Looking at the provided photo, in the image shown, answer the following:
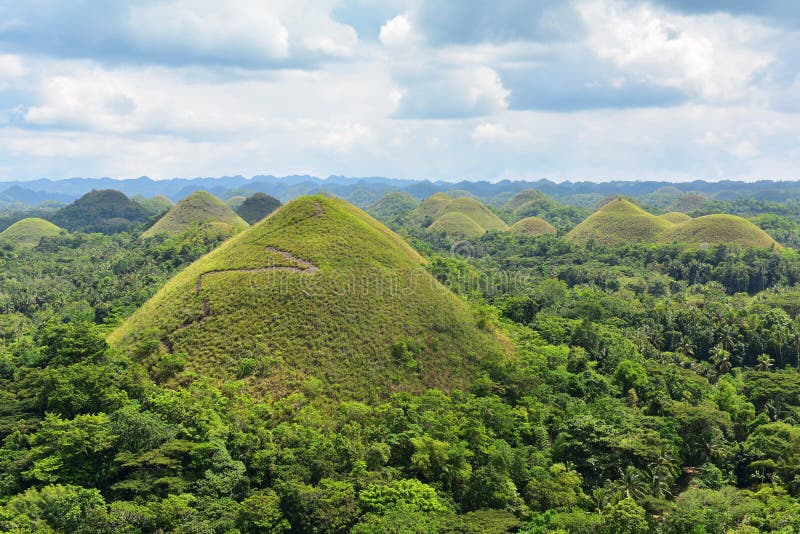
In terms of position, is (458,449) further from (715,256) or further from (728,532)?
(715,256)

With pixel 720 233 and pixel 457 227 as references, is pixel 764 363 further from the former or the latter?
pixel 457 227

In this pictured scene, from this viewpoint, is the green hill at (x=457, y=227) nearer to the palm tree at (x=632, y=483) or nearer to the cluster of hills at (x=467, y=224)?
the cluster of hills at (x=467, y=224)

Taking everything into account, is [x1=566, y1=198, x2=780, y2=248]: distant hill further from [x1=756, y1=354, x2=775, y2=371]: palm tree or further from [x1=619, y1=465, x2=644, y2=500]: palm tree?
[x1=619, y1=465, x2=644, y2=500]: palm tree

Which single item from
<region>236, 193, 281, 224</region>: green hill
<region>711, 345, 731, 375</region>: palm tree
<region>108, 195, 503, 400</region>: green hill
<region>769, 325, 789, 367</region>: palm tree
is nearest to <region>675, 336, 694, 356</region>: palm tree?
<region>711, 345, 731, 375</region>: palm tree

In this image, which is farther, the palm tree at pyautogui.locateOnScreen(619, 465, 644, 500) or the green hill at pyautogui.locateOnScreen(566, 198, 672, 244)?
the green hill at pyautogui.locateOnScreen(566, 198, 672, 244)

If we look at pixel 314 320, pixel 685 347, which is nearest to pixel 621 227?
pixel 685 347

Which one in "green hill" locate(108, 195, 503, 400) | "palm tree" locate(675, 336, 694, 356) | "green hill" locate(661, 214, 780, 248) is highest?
"green hill" locate(661, 214, 780, 248)

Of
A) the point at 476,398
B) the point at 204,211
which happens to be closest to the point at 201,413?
the point at 476,398
